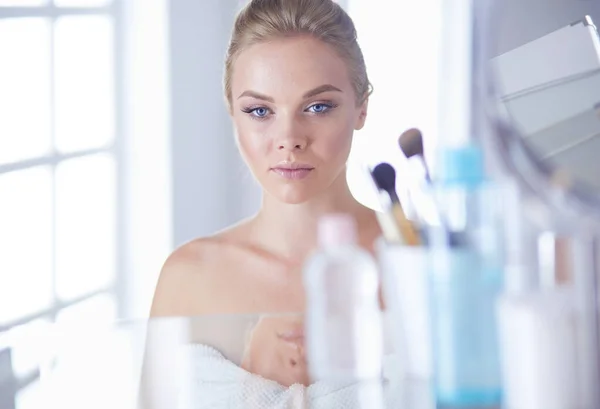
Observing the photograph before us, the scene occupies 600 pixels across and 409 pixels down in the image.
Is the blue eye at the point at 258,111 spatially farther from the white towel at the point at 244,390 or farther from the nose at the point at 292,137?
the white towel at the point at 244,390

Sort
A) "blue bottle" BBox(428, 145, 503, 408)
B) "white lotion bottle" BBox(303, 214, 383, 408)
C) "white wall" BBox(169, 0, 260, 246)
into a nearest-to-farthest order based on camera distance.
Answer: "blue bottle" BBox(428, 145, 503, 408)
"white lotion bottle" BBox(303, 214, 383, 408)
"white wall" BBox(169, 0, 260, 246)

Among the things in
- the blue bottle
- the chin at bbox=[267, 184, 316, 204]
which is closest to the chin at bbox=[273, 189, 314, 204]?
the chin at bbox=[267, 184, 316, 204]

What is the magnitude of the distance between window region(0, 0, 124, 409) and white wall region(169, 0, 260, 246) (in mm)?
77

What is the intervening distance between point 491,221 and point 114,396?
0.49 metres

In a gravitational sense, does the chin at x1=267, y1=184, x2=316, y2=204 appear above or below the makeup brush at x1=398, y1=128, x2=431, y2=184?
below

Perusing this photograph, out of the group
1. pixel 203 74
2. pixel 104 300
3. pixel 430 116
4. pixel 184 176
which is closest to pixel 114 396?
pixel 104 300

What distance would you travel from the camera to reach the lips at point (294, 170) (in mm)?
1259

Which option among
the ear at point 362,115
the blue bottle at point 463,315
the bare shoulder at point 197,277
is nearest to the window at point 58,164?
the bare shoulder at point 197,277

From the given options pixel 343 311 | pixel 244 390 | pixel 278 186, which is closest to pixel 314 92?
pixel 278 186

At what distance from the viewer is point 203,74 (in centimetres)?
129

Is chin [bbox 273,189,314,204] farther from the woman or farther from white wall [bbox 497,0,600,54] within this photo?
white wall [bbox 497,0,600,54]

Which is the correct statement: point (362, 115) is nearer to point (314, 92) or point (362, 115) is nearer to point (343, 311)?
point (314, 92)

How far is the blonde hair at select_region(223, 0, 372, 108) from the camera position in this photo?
4.08 ft

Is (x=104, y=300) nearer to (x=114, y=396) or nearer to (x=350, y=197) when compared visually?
(x=114, y=396)
